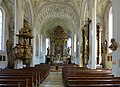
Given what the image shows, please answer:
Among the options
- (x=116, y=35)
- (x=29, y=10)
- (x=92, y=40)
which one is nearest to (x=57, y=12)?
(x=29, y=10)

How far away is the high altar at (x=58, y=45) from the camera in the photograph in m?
38.2

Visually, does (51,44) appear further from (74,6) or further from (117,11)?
(117,11)

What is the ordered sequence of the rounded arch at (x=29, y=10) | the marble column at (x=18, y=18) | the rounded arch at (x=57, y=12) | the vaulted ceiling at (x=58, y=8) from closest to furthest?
the marble column at (x=18, y=18)
the rounded arch at (x=29, y=10)
the vaulted ceiling at (x=58, y=8)
the rounded arch at (x=57, y=12)

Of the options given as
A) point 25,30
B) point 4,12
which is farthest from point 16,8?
point 4,12

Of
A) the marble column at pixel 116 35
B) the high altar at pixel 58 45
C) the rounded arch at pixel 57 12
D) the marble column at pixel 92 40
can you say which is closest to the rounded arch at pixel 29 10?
the rounded arch at pixel 57 12

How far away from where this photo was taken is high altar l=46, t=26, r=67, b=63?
3822cm

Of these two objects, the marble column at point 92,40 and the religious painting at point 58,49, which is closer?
the marble column at point 92,40

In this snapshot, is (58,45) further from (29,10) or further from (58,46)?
(29,10)

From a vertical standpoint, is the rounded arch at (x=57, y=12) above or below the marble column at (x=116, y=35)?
above

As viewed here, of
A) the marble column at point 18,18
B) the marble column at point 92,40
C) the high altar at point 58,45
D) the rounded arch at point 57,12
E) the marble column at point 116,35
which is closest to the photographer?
the marble column at point 116,35

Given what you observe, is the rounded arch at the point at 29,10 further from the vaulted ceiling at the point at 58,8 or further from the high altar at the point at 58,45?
the high altar at the point at 58,45

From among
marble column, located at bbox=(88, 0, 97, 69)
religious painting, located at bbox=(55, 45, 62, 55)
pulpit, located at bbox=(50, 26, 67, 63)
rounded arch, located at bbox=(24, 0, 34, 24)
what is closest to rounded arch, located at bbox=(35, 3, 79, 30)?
rounded arch, located at bbox=(24, 0, 34, 24)

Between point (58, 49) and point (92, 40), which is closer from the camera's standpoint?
point (92, 40)

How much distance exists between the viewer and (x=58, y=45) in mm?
39375
